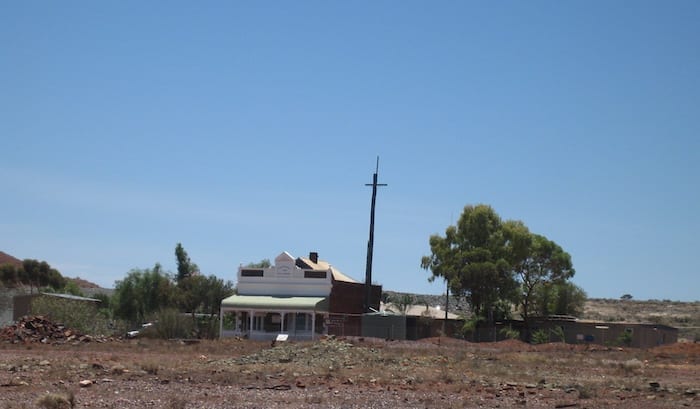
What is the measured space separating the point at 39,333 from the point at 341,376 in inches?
1100

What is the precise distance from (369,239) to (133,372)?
51.7 m

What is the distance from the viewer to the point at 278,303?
2763 inches

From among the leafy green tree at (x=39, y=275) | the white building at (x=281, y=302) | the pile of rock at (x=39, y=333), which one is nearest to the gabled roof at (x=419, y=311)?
the white building at (x=281, y=302)

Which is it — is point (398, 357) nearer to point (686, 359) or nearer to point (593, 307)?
point (686, 359)

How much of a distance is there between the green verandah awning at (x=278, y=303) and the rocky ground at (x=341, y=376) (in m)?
15.8

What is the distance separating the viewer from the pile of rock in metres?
53.9

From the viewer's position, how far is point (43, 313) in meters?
66.5

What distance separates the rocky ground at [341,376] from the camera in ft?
89.1

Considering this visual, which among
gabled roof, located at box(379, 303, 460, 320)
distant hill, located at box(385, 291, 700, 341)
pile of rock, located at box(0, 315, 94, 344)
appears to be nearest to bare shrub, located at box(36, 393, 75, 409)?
pile of rock, located at box(0, 315, 94, 344)

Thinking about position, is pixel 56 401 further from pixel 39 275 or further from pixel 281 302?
pixel 39 275

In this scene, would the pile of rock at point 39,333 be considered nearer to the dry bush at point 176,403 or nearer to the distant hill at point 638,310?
the dry bush at point 176,403

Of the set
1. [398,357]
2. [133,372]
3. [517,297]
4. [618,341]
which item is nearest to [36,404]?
[133,372]

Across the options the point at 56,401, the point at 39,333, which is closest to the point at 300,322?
the point at 39,333

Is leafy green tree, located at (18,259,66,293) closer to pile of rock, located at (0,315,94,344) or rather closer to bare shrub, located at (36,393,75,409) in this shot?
pile of rock, located at (0,315,94,344)
